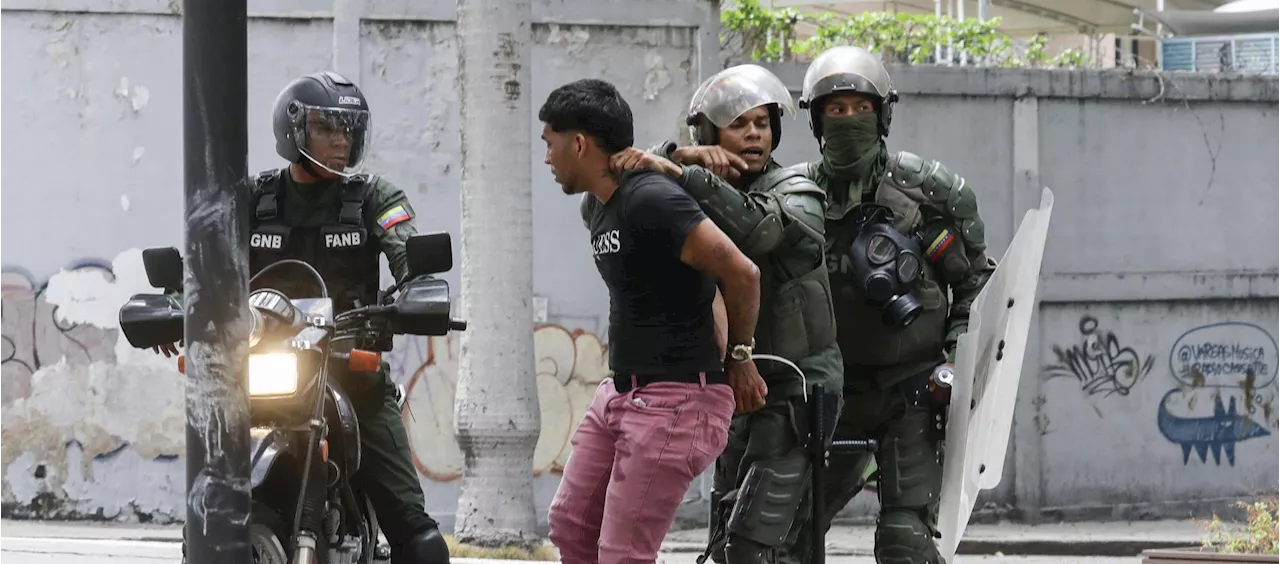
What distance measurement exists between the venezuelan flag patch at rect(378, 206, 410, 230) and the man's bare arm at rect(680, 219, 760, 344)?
1.12 metres

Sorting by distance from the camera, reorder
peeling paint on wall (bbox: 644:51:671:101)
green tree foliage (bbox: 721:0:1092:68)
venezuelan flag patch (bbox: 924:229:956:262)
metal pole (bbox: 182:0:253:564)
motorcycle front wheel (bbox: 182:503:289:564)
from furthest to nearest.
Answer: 1. green tree foliage (bbox: 721:0:1092:68)
2. peeling paint on wall (bbox: 644:51:671:101)
3. venezuelan flag patch (bbox: 924:229:956:262)
4. motorcycle front wheel (bbox: 182:503:289:564)
5. metal pole (bbox: 182:0:253:564)

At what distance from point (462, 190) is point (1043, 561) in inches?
142

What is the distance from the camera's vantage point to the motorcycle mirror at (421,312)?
15.5ft

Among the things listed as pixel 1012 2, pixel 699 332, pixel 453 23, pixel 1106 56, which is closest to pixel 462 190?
pixel 453 23

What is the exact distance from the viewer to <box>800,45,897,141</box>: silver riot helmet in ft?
18.6

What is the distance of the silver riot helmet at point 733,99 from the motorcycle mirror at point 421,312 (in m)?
0.99

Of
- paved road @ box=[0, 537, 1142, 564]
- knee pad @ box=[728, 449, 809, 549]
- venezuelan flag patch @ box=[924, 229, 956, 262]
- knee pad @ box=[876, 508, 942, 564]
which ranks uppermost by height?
venezuelan flag patch @ box=[924, 229, 956, 262]

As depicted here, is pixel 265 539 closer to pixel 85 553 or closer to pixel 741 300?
pixel 741 300

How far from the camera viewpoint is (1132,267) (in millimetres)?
10703

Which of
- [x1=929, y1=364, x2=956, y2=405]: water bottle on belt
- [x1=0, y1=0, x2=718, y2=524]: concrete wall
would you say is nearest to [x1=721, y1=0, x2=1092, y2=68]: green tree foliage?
[x1=0, y1=0, x2=718, y2=524]: concrete wall

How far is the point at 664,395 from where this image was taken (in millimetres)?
4496

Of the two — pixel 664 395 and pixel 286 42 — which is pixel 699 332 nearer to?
pixel 664 395

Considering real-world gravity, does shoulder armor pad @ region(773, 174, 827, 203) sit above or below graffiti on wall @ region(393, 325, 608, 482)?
above

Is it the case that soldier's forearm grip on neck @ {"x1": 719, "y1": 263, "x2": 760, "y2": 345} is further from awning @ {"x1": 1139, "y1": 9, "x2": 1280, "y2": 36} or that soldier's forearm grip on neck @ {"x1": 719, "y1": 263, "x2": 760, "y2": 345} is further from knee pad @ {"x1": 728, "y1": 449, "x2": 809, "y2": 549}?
awning @ {"x1": 1139, "y1": 9, "x2": 1280, "y2": 36}
